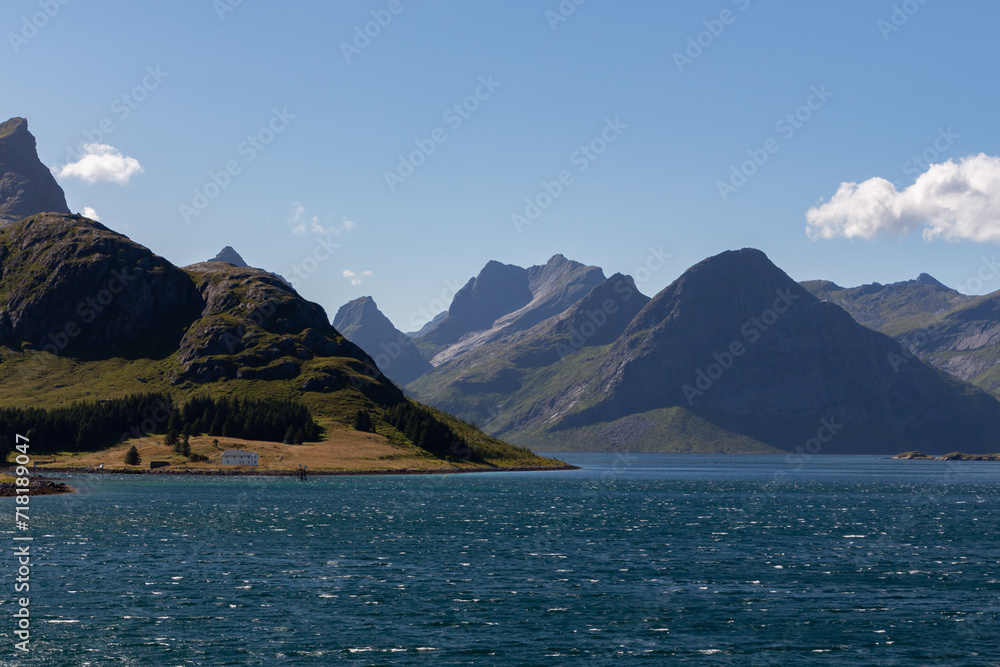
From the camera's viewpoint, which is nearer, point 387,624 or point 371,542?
point 387,624

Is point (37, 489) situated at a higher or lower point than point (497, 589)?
higher

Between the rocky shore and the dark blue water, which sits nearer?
the dark blue water

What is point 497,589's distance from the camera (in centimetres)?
6581

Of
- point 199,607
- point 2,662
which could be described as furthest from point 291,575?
point 2,662

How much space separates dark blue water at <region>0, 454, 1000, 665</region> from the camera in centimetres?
4766

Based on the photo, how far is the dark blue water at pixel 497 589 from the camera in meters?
47.7

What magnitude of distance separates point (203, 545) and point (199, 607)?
32675 millimetres

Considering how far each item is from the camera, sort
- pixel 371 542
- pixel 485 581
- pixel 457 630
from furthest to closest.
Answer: pixel 371 542
pixel 485 581
pixel 457 630

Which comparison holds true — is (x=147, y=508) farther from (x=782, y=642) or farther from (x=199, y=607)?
(x=782, y=642)

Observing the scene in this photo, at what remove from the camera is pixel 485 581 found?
228 ft

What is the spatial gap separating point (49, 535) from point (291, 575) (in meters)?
39.6

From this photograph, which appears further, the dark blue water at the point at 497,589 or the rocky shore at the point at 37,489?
the rocky shore at the point at 37,489

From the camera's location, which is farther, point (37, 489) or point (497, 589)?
point (37, 489)

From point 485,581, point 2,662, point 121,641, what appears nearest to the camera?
point 2,662
